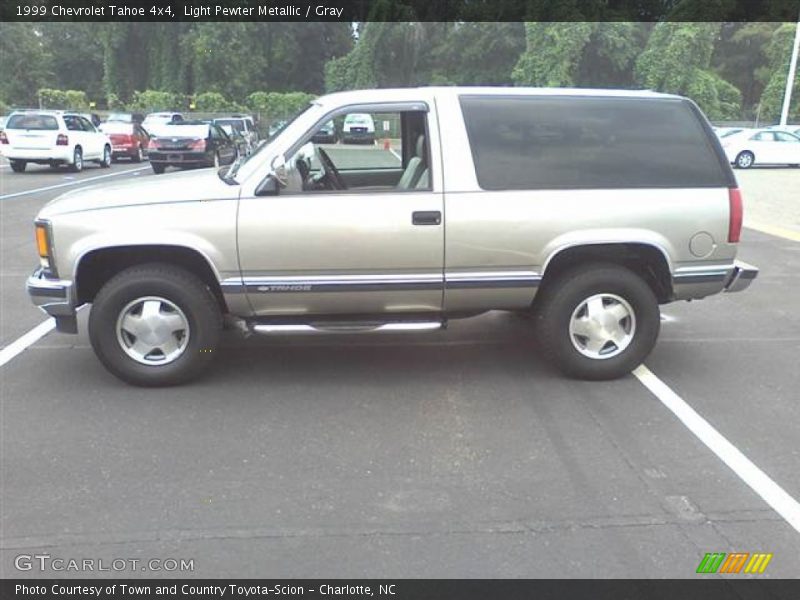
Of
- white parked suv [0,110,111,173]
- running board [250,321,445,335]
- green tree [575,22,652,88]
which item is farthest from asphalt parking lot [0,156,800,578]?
green tree [575,22,652,88]

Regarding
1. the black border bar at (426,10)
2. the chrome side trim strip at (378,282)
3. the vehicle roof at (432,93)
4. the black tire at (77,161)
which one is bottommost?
the black tire at (77,161)

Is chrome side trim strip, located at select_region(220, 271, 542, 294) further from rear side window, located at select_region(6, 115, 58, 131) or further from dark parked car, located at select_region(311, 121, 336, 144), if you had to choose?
rear side window, located at select_region(6, 115, 58, 131)

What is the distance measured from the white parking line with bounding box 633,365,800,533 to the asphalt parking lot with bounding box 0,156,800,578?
16 mm

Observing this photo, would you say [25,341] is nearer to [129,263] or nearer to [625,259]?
[129,263]

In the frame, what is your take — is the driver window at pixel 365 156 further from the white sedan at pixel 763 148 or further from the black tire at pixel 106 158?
the white sedan at pixel 763 148

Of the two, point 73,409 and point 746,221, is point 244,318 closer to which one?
point 73,409

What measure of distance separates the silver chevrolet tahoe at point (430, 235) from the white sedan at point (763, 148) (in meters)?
25.0

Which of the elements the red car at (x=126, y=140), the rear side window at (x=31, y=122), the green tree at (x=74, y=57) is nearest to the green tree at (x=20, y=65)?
the green tree at (x=74, y=57)

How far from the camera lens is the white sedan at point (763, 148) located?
2705 centimetres

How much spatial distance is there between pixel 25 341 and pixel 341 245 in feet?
9.47

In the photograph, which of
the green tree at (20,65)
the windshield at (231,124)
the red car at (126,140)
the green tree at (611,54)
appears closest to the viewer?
the red car at (126,140)

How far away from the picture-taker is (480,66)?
2308 inches

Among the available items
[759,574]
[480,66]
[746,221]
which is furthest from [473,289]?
[480,66]

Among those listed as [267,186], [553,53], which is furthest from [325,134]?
[553,53]
